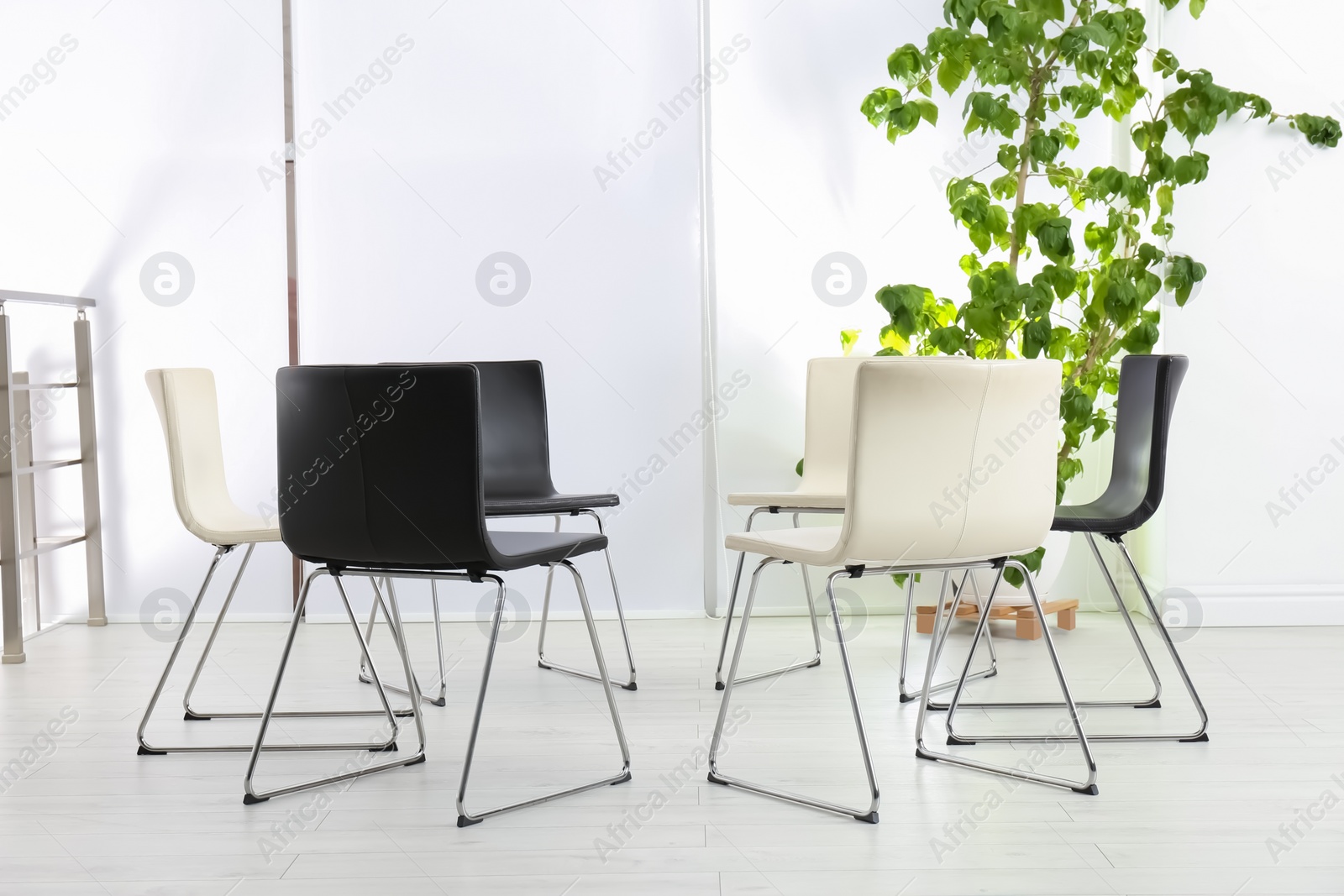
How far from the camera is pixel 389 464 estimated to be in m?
1.92

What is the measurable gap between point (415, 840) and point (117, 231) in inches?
113

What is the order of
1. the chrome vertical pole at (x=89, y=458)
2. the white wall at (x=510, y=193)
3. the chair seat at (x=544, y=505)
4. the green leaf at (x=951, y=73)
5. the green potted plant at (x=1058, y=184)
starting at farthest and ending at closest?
the white wall at (x=510, y=193), the chrome vertical pole at (x=89, y=458), the green leaf at (x=951, y=73), the green potted plant at (x=1058, y=184), the chair seat at (x=544, y=505)

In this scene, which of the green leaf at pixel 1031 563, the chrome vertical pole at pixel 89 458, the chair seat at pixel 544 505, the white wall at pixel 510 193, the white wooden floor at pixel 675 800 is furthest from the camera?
the white wall at pixel 510 193

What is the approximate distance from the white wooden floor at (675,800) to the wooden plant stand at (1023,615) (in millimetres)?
Answer: 347

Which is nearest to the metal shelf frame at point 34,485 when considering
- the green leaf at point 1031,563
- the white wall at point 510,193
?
the white wall at point 510,193

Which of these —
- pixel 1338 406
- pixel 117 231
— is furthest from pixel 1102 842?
pixel 117 231

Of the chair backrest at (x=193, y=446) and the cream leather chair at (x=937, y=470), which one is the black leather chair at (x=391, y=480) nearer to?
the chair backrest at (x=193, y=446)

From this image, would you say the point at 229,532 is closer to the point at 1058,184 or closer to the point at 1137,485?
the point at 1137,485

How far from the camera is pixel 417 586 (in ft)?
12.8

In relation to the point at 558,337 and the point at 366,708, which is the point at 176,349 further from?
the point at 366,708

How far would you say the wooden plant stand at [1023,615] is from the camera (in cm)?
346

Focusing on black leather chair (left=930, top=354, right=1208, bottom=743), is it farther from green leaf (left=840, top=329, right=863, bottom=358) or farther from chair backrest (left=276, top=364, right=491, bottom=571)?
chair backrest (left=276, top=364, right=491, bottom=571)

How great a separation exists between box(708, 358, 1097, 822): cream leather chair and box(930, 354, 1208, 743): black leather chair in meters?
0.30

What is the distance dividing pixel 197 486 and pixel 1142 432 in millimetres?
2152
